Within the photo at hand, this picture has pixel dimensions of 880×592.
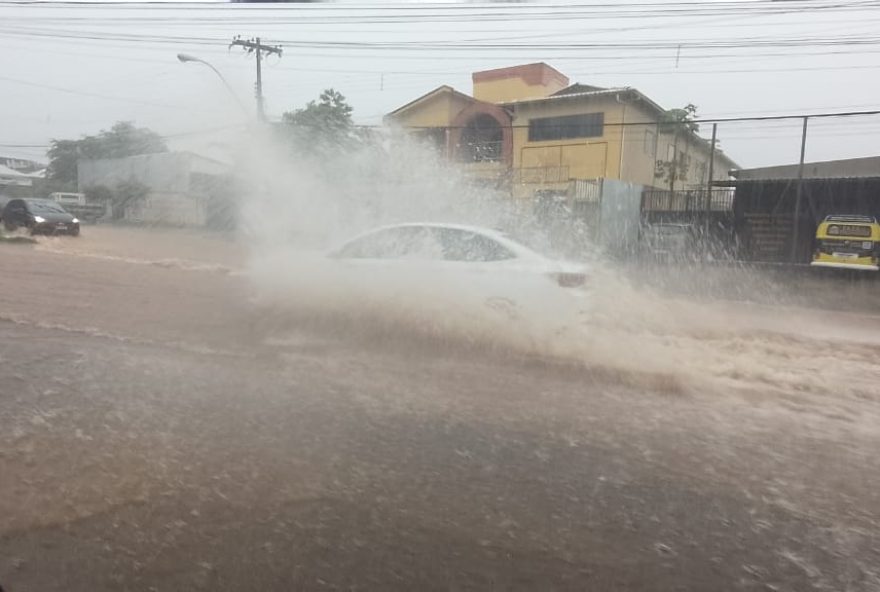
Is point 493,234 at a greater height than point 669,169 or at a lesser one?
lesser

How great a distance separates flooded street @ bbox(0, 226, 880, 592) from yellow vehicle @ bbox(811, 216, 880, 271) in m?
6.91

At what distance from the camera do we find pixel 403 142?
18.0 metres

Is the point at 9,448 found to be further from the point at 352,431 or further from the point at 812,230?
the point at 812,230

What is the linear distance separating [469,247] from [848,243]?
33.8 ft

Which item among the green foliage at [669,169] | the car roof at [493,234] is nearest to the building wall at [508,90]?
the green foliage at [669,169]

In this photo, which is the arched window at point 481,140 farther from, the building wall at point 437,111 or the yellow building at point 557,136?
the building wall at point 437,111

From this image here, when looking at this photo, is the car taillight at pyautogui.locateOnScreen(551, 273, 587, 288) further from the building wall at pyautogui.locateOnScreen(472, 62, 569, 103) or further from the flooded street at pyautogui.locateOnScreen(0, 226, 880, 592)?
the building wall at pyautogui.locateOnScreen(472, 62, 569, 103)

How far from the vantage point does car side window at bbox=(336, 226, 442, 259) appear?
8258 mm

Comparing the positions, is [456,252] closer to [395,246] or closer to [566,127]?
[395,246]

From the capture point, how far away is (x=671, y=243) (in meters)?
16.3

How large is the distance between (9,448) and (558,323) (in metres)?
5.23

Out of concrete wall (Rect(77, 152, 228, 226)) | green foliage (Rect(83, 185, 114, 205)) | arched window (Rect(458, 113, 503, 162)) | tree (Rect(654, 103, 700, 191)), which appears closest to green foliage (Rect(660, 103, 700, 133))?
tree (Rect(654, 103, 700, 191))

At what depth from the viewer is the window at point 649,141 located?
82.8 feet

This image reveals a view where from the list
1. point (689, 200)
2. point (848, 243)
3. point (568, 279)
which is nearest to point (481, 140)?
point (689, 200)
